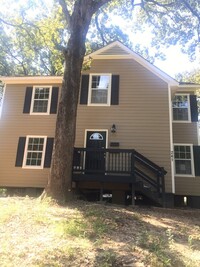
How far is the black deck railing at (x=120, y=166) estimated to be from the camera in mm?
11188

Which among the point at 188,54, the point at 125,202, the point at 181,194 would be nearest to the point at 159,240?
the point at 125,202

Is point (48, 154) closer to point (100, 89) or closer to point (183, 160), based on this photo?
point (100, 89)

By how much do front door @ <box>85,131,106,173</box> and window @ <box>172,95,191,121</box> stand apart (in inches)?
155

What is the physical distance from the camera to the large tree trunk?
8.89 metres

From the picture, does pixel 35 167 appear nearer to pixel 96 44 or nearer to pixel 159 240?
pixel 159 240

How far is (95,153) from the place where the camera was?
12461mm

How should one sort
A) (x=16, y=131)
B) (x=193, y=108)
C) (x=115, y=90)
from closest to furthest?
(x=115, y=90), (x=16, y=131), (x=193, y=108)

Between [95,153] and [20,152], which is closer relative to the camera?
[95,153]

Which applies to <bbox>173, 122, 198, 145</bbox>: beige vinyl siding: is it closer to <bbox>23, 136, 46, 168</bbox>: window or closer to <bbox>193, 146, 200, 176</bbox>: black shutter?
<bbox>193, 146, 200, 176</bbox>: black shutter

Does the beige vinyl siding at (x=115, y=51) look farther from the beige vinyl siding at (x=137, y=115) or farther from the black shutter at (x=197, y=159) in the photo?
the black shutter at (x=197, y=159)

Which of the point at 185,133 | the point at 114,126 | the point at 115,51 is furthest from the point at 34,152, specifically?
the point at 185,133

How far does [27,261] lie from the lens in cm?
442

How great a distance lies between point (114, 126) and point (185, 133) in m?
3.59

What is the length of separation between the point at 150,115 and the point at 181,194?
3.78 metres
